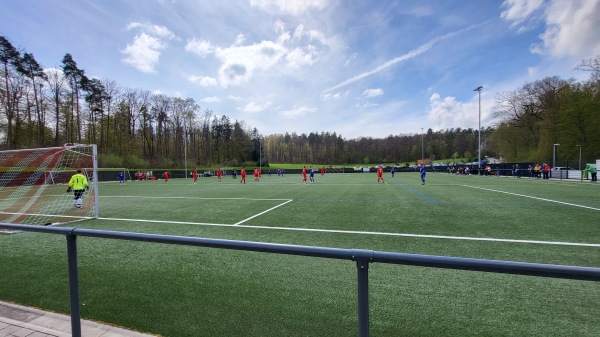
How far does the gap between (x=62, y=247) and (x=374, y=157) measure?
136 m

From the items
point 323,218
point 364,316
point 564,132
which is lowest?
point 323,218

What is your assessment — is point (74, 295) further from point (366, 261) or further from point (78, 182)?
point (78, 182)

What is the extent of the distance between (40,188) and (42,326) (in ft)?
76.7

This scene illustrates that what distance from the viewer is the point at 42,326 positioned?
127 inches

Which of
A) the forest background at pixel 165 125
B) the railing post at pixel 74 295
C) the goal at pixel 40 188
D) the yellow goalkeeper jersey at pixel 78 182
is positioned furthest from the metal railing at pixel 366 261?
the forest background at pixel 165 125

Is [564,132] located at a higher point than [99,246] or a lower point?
higher

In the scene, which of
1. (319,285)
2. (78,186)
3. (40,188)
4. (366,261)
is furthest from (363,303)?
(40,188)

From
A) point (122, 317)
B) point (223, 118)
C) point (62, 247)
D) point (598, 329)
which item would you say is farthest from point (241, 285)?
point (223, 118)

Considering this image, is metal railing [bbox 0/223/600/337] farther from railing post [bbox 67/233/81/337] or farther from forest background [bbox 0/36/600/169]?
forest background [bbox 0/36/600/169]

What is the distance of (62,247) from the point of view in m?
6.54

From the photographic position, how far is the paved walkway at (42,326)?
119 inches

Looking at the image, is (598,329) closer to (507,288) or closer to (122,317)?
(507,288)

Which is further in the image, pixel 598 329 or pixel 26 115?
pixel 26 115

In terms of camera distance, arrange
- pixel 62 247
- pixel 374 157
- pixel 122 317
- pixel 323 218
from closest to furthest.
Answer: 1. pixel 122 317
2. pixel 62 247
3. pixel 323 218
4. pixel 374 157
